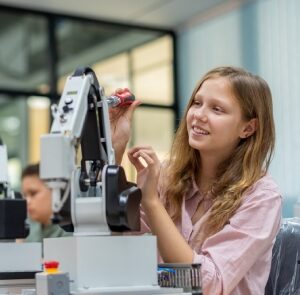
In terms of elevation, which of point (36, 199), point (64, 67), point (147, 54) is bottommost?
point (36, 199)

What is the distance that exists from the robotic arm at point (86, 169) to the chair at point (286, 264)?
1.95 feet

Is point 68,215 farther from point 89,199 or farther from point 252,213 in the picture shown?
point 252,213

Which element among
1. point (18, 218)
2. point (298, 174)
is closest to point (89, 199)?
point (18, 218)

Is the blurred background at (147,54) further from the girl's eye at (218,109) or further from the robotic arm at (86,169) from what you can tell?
the robotic arm at (86,169)

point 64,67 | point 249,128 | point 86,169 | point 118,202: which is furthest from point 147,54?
point 118,202

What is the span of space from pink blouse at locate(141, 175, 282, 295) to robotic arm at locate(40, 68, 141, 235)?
27 cm

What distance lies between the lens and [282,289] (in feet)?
6.17

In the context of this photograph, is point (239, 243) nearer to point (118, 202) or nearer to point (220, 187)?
point (220, 187)

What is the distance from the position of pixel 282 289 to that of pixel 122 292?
2.23ft

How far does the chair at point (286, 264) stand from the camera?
1.88 meters

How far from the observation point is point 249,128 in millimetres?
1855

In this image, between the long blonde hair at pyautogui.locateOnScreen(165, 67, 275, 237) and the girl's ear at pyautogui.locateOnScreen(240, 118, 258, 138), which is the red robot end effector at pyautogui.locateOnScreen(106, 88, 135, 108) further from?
the girl's ear at pyautogui.locateOnScreen(240, 118, 258, 138)

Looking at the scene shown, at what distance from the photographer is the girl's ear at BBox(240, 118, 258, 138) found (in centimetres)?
185

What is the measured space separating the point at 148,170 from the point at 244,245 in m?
0.28
